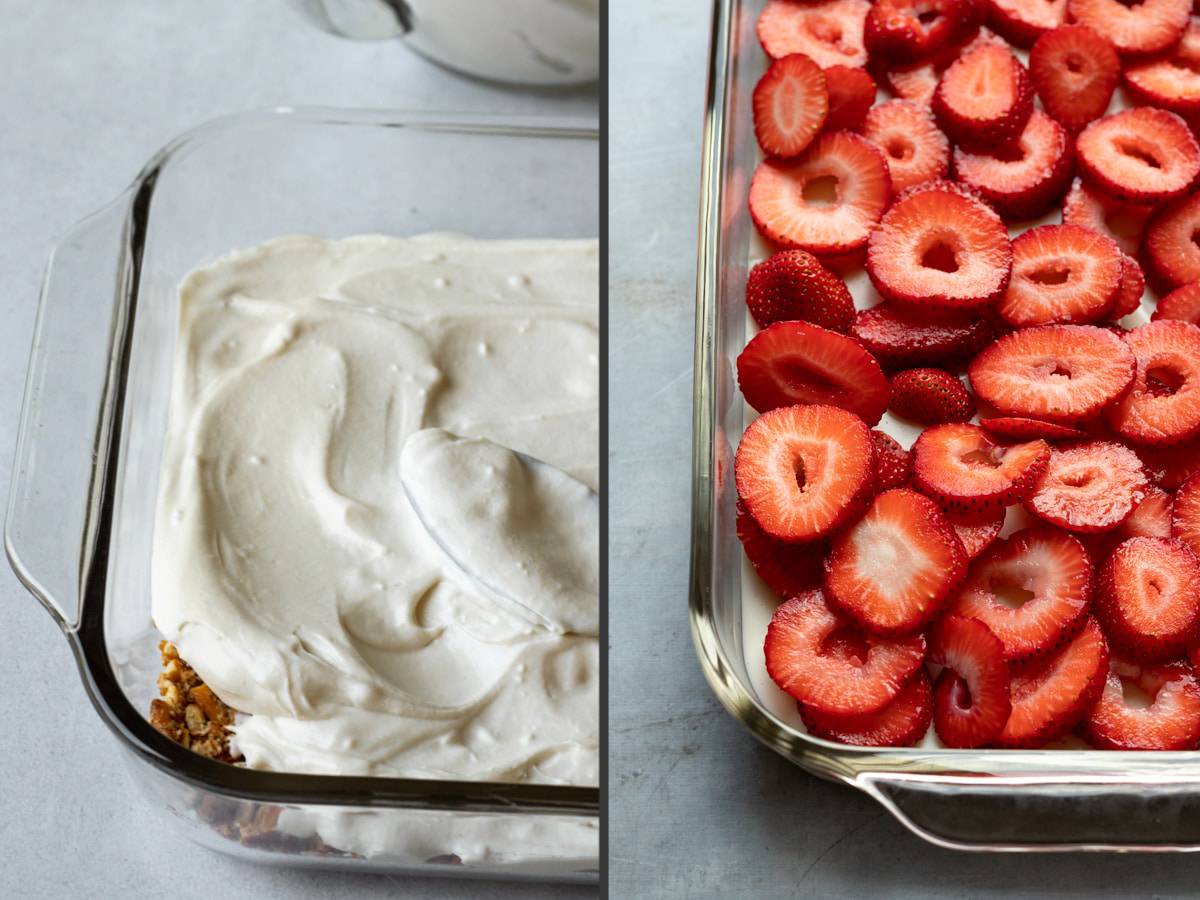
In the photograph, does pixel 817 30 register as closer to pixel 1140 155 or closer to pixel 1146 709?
pixel 1140 155

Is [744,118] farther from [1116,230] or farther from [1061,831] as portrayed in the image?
[1061,831]

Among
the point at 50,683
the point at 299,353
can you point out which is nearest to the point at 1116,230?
the point at 299,353

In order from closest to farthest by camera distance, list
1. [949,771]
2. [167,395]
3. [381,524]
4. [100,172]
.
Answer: [949,771] → [381,524] → [167,395] → [100,172]

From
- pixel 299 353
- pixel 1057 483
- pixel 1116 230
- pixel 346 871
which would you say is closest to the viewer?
pixel 1057 483

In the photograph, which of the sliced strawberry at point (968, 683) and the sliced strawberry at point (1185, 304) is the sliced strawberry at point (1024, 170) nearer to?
the sliced strawberry at point (1185, 304)

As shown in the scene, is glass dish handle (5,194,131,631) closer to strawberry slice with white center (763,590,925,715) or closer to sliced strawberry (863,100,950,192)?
strawberry slice with white center (763,590,925,715)

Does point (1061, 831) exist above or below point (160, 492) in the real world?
above

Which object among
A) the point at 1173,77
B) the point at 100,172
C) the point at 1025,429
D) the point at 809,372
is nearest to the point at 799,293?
the point at 809,372

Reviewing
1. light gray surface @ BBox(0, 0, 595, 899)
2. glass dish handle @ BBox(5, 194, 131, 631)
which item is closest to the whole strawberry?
light gray surface @ BBox(0, 0, 595, 899)
